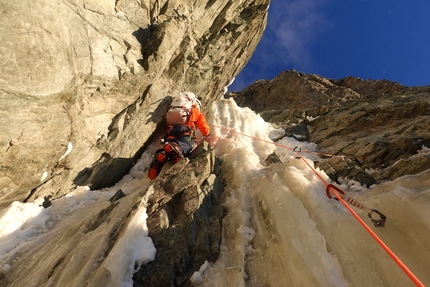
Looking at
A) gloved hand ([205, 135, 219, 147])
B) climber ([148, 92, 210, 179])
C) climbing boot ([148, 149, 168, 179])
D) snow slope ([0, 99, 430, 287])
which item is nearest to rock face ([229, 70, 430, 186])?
snow slope ([0, 99, 430, 287])

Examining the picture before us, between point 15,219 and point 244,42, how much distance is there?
12.2 m

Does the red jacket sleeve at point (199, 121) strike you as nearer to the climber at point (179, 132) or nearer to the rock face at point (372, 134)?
the climber at point (179, 132)

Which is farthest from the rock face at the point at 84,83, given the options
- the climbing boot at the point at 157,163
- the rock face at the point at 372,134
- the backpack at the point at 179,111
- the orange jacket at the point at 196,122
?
the rock face at the point at 372,134

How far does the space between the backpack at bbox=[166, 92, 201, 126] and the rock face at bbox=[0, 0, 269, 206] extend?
52cm

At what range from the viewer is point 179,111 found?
355 inches

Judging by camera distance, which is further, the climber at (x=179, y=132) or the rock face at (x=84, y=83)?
the climber at (x=179, y=132)

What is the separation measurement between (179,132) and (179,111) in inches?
30.4

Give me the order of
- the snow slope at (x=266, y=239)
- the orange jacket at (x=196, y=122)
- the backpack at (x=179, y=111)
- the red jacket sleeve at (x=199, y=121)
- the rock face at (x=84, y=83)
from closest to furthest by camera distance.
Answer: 1. the snow slope at (x=266, y=239)
2. the rock face at (x=84, y=83)
3. the backpack at (x=179, y=111)
4. the orange jacket at (x=196, y=122)
5. the red jacket sleeve at (x=199, y=121)

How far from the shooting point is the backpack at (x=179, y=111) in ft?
29.6

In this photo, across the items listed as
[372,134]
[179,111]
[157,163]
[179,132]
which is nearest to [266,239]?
[157,163]

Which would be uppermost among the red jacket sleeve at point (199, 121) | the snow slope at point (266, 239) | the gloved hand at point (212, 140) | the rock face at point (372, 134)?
the rock face at point (372, 134)

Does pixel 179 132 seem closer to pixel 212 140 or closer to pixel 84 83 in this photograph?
pixel 212 140

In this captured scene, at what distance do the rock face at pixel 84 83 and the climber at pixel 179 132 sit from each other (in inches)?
27.8

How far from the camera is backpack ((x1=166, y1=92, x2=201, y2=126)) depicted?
9.02m
